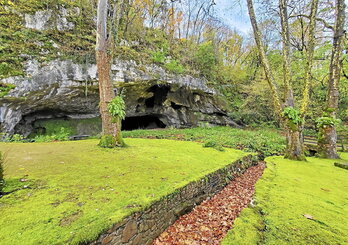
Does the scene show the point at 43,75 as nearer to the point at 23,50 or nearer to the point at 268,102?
the point at 23,50

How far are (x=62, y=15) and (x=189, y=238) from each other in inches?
500

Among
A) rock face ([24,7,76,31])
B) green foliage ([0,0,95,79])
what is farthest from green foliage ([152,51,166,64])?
rock face ([24,7,76,31])

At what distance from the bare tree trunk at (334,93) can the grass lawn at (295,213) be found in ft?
10.7

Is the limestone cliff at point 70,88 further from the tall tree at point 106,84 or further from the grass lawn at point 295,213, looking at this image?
the grass lawn at point 295,213

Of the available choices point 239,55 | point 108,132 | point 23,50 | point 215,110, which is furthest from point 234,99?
point 23,50

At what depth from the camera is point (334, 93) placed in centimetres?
707

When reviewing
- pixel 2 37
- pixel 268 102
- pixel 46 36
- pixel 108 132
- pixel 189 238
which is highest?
pixel 46 36

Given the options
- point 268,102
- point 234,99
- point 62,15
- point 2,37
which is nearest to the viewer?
point 2,37

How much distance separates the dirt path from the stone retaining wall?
10 cm

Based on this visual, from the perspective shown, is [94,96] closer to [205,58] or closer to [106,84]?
[106,84]

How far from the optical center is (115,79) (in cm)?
1023

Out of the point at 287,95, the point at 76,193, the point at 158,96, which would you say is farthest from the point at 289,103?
the point at 158,96

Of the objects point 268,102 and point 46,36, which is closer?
point 46,36

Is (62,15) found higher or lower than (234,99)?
higher
